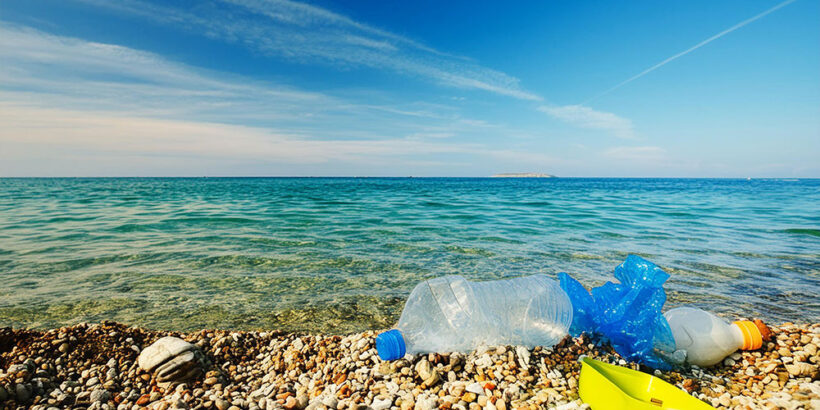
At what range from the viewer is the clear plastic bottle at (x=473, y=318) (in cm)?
A: 262

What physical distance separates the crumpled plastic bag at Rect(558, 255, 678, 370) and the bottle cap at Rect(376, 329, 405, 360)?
1298 mm

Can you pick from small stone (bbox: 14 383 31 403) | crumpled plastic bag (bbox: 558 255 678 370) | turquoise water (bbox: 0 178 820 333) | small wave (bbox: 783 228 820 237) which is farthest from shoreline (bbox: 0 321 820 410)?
small wave (bbox: 783 228 820 237)

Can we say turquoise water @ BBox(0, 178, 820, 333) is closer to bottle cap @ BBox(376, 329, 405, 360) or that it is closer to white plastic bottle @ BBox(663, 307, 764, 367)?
bottle cap @ BBox(376, 329, 405, 360)

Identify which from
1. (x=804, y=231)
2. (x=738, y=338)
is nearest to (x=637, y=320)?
(x=738, y=338)

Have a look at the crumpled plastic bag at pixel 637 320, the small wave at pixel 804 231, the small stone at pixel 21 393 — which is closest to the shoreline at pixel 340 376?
the small stone at pixel 21 393

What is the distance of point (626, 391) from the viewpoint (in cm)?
208

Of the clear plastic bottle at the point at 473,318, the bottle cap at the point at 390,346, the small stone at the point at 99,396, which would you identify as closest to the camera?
the small stone at the point at 99,396

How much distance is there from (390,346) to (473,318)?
29.6 inches

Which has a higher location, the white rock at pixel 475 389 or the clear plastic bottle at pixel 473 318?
the clear plastic bottle at pixel 473 318

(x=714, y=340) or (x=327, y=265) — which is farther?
(x=327, y=265)

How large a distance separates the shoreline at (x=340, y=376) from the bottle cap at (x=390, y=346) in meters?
0.06

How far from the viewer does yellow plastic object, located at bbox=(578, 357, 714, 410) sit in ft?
6.08

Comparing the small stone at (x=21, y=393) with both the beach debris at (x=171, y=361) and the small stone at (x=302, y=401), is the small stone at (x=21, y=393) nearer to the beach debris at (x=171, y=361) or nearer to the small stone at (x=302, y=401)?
the beach debris at (x=171, y=361)

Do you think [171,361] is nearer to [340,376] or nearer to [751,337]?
[340,376]
